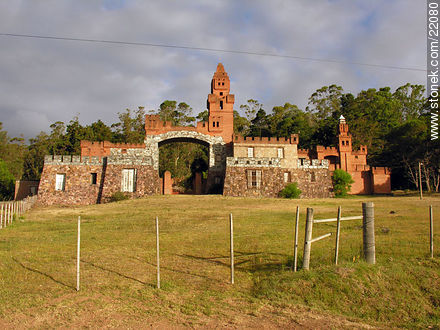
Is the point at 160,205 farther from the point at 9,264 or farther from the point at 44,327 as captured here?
the point at 44,327

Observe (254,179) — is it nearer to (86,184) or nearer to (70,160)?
(86,184)

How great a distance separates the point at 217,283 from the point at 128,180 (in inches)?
1027

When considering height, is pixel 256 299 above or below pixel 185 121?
below

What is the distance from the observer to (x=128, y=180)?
33.3 meters

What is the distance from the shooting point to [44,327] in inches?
247

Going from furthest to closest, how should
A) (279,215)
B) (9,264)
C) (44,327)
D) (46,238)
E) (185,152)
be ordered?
(185,152) < (279,215) < (46,238) < (9,264) < (44,327)

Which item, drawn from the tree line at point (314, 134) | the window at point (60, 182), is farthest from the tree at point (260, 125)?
the window at point (60, 182)

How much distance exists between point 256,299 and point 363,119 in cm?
4764

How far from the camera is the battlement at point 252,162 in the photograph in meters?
35.1

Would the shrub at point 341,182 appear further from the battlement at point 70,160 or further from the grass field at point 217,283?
the battlement at point 70,160

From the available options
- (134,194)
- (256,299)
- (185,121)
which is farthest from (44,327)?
(185,121)

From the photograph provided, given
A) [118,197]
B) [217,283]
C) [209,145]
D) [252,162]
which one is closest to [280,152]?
[252,162]

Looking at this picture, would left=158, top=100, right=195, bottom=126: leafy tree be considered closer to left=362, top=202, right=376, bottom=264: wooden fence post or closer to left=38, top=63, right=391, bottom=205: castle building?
left=38, top=63, right=391, bottom=205: castle building

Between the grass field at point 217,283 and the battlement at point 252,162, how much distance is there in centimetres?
2043
